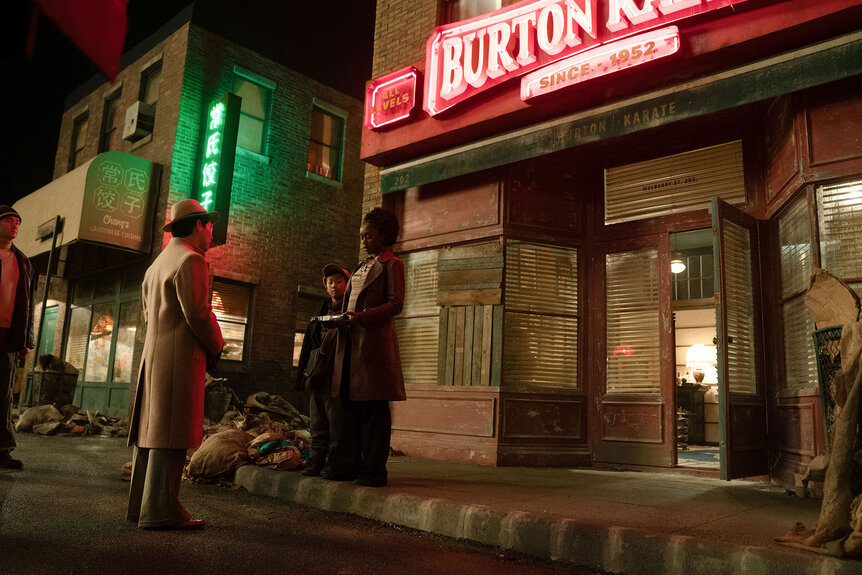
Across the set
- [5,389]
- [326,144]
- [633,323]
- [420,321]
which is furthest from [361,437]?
[326,144]

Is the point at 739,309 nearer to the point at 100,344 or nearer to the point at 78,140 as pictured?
the point at 100,344

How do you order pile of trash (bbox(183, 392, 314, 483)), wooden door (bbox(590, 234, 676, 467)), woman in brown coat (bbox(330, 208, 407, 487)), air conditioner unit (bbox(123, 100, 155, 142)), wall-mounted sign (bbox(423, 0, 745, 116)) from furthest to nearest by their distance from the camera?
1. air conditioner unit (bbox(123, 100, 155, 142))
2. wooden door (bbox(590, 234, 676, 467))
3. wall-mounted sign (bbox(423, 0, 745, 116))
4. pile of trash (bbox(183, 392, 314, 483))
5. woman in brown coat (bbox(330, 208, 407, 487))

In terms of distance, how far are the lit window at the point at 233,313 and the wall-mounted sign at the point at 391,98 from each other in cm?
579

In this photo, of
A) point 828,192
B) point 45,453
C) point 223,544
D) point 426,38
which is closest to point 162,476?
point 223,544

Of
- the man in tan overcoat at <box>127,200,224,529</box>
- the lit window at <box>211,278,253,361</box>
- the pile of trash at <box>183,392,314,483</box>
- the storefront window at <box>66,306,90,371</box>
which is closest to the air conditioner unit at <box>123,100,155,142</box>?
the lit window at <box>211,278,253,361</box>

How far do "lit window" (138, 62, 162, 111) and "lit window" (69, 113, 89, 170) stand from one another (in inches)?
121

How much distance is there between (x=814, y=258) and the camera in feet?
16.4

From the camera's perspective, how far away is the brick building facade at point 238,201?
482 inches

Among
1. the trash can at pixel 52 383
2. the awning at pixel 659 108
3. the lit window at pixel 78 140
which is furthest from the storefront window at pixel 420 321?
the lit window at pixel 78 140

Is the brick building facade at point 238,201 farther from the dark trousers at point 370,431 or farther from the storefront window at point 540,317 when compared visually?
the dark trousers at point 370,431

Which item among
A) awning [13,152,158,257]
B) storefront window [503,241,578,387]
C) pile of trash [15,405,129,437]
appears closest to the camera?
storefront window [503,241,578,387]

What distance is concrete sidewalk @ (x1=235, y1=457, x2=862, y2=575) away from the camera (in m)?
2.85

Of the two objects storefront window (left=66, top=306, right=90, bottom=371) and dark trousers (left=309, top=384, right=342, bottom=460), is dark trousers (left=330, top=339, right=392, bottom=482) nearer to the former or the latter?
dark trousers (left=309, top=384, right=342, bottom=460)

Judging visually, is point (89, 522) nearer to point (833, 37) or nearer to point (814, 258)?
point (814, 258)
